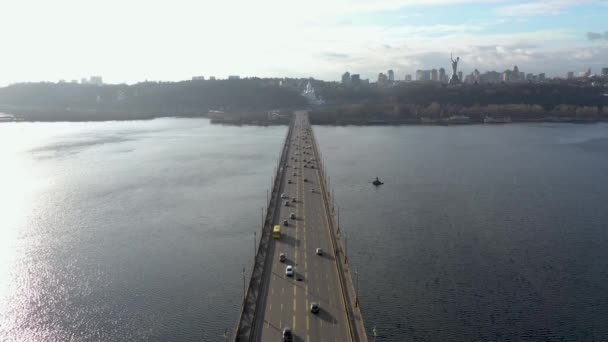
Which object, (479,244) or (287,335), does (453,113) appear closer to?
(479,244)

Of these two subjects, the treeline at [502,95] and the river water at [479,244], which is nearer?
the river water at [479,244]

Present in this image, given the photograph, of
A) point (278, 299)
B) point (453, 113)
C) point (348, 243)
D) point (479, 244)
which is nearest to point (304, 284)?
point (278, 299)

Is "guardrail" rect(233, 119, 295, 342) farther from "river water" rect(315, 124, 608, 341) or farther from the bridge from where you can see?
"river water" rect(315, 124, 608, 341)

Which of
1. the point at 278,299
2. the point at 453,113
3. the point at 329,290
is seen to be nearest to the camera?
the point at 278,299

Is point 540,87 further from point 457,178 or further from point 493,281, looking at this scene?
point 493,281

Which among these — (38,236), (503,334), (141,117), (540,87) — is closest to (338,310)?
(503,334)

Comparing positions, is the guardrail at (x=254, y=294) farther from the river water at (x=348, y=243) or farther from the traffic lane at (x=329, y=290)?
the traffic lane at (x=329, y=290)

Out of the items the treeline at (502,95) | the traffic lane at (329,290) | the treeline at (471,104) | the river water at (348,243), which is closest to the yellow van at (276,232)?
the traffic lane at (329,290)
